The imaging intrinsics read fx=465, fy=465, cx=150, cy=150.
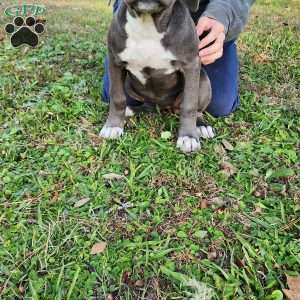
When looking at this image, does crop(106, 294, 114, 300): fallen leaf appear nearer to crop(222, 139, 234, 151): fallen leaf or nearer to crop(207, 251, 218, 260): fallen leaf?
crop(207, 251, 218, 260): fallen leaf

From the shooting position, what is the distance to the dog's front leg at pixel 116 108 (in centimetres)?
290

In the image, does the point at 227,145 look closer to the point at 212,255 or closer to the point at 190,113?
the point at 190,113

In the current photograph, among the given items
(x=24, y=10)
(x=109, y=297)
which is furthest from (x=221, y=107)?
(x=24, y=10)

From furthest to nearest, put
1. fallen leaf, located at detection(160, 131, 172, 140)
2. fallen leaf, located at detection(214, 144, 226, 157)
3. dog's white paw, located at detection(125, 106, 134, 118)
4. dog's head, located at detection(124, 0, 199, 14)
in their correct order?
dog's white paw, located at detection(125, 106, 134, 118)
fallen leaf, located at detection(160, 131, 172, 140)
fallen leaf, located at detection(214, 144, 226, 157)
dog's head, located at detection(124, 0, 199, 14)

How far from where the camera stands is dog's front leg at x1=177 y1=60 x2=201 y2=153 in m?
2.76

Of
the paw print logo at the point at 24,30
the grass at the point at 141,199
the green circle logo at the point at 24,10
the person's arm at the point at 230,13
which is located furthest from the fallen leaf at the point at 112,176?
the green circle logo at the point at 24,10

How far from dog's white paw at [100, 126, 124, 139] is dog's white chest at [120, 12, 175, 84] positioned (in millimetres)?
419

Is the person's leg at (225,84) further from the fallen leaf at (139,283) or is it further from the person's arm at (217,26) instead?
the fallen leaf at (139,283)

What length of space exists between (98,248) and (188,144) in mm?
975

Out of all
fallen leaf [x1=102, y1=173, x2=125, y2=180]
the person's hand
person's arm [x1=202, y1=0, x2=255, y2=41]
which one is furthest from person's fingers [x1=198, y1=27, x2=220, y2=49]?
fallen leaf [x1=102, y1=173, x2=125, y2=180]

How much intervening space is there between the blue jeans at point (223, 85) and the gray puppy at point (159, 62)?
0.22 metres

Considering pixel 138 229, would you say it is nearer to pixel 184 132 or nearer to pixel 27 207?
pixel 27 207

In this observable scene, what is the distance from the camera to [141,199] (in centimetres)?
241

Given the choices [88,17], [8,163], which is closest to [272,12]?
[88,17]
